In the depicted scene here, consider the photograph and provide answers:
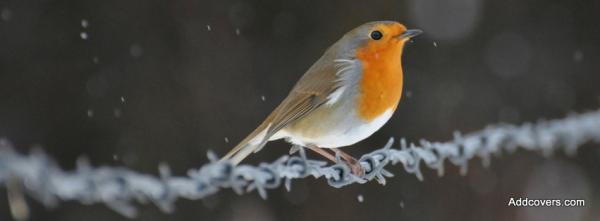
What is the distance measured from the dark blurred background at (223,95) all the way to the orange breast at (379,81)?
7.20 ft

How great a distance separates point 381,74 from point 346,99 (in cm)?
17

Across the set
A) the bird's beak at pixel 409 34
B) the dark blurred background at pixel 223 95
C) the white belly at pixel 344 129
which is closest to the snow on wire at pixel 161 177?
the white belly at pixel 344 129

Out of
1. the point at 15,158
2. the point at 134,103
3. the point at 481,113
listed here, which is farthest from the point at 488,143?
the point at 481,113

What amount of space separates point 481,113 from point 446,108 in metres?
0.46

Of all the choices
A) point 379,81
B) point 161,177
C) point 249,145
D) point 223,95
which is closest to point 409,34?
point 379,81

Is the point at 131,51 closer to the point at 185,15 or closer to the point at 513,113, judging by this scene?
the point at 185,15

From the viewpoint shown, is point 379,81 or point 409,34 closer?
point 379,81

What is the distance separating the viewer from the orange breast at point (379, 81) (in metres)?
2.90

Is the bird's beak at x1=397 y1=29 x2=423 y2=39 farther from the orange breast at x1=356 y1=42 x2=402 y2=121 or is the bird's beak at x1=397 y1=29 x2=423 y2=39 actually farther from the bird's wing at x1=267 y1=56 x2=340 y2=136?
the bird's wing at x1=267 y1=56 x2=340 y2=136

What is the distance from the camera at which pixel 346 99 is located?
296 centimetres

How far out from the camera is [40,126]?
484cm

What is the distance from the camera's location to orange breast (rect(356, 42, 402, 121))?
290 cm

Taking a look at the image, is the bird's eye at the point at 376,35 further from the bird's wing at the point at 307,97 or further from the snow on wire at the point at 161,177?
the snow on wire at the point at 161,177

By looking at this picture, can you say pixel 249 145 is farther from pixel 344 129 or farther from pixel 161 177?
pixel 161 177
